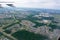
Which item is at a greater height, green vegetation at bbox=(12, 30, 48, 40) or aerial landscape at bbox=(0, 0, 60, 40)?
aerial landscape at bbox=(0, 0, 60, 40)

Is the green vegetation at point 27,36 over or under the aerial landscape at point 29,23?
under

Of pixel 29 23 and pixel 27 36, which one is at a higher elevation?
pixel 29 23

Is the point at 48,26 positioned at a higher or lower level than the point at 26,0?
lower

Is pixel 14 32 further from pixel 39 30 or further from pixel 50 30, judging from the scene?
pixel 50 30

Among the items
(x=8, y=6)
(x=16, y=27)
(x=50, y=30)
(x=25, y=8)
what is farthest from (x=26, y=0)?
(x=50, y=30)

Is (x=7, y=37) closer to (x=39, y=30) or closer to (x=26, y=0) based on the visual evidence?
(x=39, y=30)

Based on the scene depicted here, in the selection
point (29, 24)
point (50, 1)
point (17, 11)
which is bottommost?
point (29, 24)
